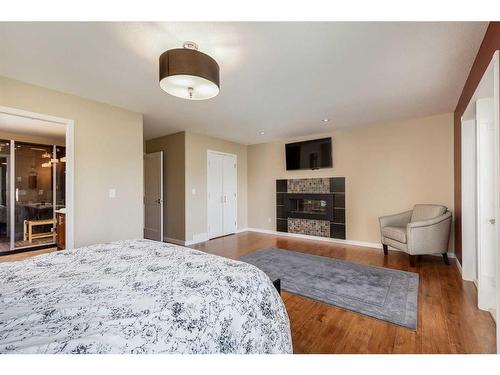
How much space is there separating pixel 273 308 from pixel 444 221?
3383 mm

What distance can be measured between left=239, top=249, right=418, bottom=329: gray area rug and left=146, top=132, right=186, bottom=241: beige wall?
5.98 feet

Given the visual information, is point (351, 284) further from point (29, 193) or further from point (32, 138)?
point (32, 138)

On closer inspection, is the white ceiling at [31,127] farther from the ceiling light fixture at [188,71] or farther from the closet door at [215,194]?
the ceiling light fixture at [188,71]

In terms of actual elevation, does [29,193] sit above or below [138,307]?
above


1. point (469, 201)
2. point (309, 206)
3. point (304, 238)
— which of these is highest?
point (469, 201)

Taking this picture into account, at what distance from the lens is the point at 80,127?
2898 mm

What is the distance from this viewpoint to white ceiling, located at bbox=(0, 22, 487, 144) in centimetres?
169

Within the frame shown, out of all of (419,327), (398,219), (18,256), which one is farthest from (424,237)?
(18,256)

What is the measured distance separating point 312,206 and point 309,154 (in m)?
1.19

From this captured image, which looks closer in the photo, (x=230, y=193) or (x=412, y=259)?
(x=412, y=259)

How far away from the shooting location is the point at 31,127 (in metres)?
4.13
